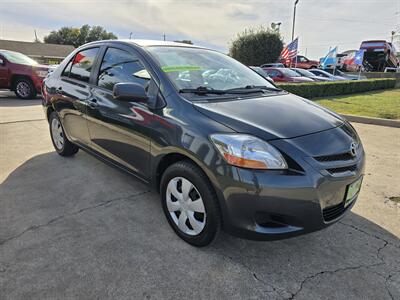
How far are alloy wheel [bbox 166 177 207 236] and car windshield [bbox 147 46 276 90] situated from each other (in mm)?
821

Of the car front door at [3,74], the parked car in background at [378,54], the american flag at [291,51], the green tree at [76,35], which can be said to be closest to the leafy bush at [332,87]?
the american flag at [291,51]

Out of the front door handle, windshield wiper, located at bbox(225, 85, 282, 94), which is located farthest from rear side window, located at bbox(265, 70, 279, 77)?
the front door handle

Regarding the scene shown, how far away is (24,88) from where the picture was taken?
9859 mm

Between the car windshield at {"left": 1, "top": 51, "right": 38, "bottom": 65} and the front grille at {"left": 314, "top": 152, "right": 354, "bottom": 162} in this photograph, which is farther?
the car windshield at {"left": 1, "top": 51, "right": 38, "bottom": 65}

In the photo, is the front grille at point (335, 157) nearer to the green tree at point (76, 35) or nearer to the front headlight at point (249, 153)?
the front headlight at point (249, 153)

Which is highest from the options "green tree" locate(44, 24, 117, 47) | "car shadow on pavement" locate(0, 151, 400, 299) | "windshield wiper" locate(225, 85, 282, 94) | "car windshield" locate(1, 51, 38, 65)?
"green tree" locate(44, 24, 117, 47)

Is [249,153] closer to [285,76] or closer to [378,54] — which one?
[285,76]

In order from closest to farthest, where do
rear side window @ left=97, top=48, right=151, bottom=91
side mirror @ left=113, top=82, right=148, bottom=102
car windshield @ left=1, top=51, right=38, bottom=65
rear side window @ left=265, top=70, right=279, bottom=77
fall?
side mirror @ left=113, top=82, right=148, bottom=102 → rear side window @ left=97, top=48, right=151, bottom=91 → car windshield @ left=1, top=51, right=38, bottom=65 → rear side window @ left=265, top=70, right=279, bottom=77

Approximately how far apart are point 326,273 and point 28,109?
832cm

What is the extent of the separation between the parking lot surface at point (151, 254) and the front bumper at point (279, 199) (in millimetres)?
364

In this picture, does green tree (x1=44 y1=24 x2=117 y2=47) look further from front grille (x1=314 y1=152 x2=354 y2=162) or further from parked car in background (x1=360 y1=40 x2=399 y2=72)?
front grille (x1=314 y1=152 x2=354 y2=162)

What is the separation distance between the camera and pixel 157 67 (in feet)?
8.77

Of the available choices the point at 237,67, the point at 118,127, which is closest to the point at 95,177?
the point at 118,127

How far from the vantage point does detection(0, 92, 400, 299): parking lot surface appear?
202 centimetres
